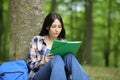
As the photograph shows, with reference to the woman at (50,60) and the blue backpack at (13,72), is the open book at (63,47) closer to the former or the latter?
the woman at (50,60)

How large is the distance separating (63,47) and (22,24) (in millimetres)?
1150

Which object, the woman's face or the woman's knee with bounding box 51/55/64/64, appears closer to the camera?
the woman's knee with bounding box 51/55/64/64

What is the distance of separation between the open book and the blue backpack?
0.53 metres

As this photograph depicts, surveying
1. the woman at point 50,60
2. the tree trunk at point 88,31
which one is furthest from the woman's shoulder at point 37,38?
the tree trunk at point 88,31

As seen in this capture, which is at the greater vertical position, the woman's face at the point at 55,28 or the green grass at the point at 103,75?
the woman's face at the point at 55,28

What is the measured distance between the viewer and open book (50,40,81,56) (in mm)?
4613

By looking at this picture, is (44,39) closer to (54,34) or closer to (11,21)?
(54,34)

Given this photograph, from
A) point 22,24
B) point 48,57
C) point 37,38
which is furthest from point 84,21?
point 48,57

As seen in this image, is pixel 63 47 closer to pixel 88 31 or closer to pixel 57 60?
pixel 57 60

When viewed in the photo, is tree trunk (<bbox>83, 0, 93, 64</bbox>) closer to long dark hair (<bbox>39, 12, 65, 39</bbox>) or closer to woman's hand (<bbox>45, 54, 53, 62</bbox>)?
long dark hair (<bbox>39, 12, 65, 39</bbox>)

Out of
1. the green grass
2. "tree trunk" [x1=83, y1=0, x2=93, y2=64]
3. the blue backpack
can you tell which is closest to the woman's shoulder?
the blue backpack

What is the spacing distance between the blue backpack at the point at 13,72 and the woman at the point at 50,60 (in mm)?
Result: 204

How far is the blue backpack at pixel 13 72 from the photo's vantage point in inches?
182

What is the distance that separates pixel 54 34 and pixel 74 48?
2.01ft
